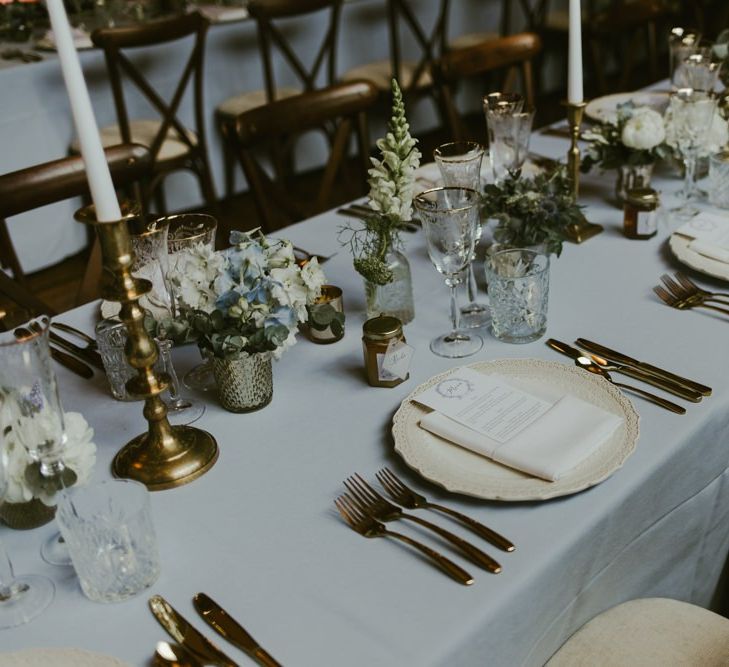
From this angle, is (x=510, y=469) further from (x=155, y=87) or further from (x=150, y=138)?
(x=155, y=87)

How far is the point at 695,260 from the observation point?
141cm

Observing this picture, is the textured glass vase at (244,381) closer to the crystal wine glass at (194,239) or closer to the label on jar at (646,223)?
the crystal wine glass at (194,239)

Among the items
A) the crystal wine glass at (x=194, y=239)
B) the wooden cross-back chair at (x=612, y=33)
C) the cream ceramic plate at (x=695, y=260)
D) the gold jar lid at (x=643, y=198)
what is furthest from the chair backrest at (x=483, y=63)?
the crystal wine glass at (x=194, y=239)

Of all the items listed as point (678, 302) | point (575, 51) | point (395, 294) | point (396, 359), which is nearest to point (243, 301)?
point (396, 359)

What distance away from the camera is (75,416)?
97cm

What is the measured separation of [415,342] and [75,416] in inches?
20.4

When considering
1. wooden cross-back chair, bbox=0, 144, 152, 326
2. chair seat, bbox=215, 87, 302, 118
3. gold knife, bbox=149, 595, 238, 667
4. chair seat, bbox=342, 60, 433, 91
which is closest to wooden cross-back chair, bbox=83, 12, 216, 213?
chair seat, bbox=215, 87, 302, 118

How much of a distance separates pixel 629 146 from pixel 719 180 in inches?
6.8

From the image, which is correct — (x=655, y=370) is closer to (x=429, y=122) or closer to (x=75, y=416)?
(x=75, y=416)

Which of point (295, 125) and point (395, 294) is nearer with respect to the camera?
point (395, 294)

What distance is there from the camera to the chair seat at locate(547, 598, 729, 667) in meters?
1.01

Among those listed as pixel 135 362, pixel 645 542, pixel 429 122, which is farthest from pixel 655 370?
pixel 429 122

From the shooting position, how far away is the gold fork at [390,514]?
87cm

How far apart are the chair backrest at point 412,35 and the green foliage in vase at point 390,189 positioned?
281 cm
